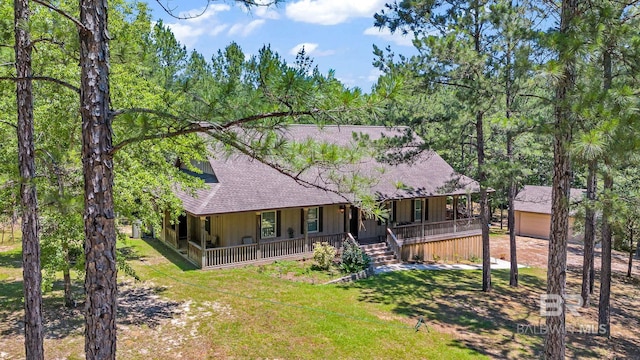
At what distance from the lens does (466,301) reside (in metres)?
15.0

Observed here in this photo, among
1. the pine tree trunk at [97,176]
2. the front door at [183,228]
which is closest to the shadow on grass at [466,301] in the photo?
the front door at [183,228]

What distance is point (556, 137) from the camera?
7516 millimetres

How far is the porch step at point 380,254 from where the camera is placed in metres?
19.0

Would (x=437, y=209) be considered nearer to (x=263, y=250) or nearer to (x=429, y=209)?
(x=429, y=209)

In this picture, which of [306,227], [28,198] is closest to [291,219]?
[306,227]

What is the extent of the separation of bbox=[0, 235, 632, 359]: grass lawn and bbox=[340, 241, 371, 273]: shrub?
0.93 m

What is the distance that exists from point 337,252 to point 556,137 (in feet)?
40.3

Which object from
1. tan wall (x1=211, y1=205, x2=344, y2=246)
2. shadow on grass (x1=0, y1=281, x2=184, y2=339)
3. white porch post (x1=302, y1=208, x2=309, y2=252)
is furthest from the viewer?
white porch post (x1=302, y1=208, x2=309, y2=252)

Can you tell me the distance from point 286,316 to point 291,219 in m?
7.15

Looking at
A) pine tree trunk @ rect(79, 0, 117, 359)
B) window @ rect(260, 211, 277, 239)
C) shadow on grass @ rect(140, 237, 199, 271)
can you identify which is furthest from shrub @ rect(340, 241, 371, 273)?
pine tree trunk @ rect(79, 0, 117, 359)

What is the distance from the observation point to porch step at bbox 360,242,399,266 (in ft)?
62.2

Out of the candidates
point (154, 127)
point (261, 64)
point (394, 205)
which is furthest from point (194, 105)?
point (394, 205)

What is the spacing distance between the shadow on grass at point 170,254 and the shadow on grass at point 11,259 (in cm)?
456

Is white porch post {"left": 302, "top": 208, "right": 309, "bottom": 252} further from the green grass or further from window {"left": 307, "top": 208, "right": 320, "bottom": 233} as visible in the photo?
the green grass
